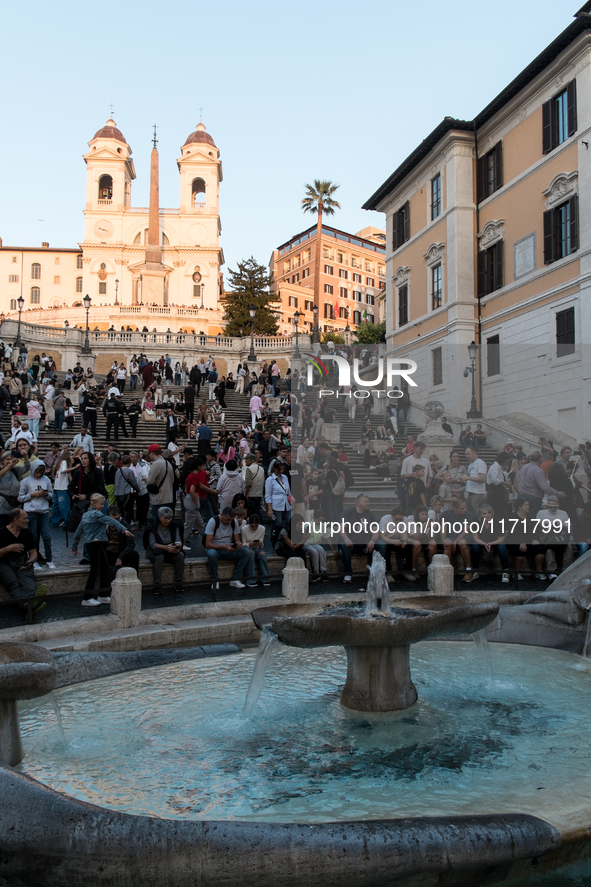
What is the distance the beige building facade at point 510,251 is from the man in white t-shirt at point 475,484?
4.57 m

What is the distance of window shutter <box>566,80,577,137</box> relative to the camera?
2080cm

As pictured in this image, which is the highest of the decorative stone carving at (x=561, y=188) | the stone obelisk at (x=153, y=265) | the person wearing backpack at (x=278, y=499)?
the stone obelisk at (x=153, y=265)

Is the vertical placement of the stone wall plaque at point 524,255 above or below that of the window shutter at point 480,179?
below

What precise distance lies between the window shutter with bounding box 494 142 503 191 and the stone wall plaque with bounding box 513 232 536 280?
2.58 metres

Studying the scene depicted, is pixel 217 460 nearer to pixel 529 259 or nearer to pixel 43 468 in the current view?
pixel 43 468

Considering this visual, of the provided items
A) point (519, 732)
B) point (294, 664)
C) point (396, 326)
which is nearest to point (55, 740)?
point (294, 664)

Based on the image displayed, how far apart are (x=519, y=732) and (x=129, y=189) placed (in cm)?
8958

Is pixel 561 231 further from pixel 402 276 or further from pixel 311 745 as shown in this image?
pixel 311 745

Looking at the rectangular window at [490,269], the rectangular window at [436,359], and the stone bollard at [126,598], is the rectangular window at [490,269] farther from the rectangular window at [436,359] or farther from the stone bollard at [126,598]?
the stone bollard at [126,598]

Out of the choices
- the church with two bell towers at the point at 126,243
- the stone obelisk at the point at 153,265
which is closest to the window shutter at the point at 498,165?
the stone obelisk at the point at 153,265

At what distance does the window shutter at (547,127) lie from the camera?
72.5ft

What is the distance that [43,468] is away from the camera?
10.1 metres

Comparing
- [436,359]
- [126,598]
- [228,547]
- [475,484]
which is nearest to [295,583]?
[228,547]

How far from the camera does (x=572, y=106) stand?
68.8 ft
